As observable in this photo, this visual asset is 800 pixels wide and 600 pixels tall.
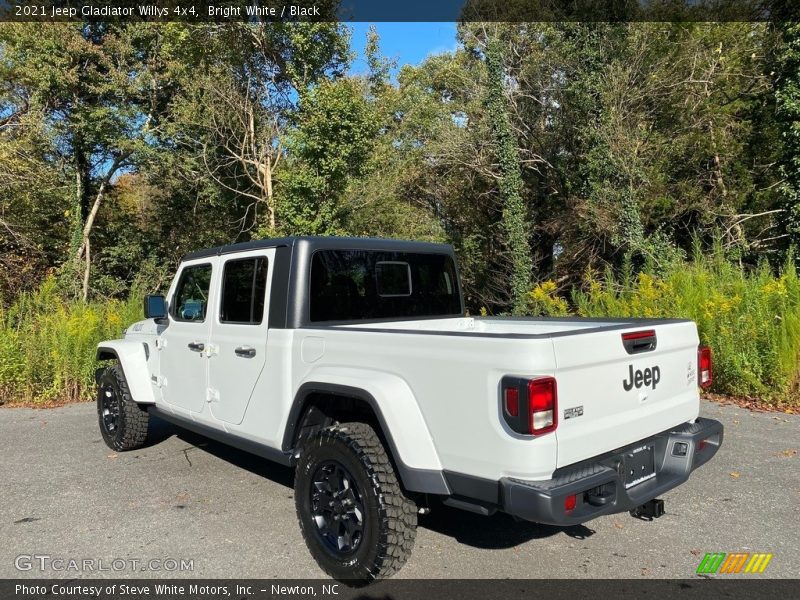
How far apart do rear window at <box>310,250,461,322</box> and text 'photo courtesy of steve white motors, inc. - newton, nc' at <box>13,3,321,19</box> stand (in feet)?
62.2

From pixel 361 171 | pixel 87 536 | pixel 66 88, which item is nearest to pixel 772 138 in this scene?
pixel 361 171

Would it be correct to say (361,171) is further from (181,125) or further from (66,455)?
(66,455)

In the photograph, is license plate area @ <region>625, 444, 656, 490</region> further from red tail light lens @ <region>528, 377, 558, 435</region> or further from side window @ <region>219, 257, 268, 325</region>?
side window @ <region>219, 257, 268, 325</region>

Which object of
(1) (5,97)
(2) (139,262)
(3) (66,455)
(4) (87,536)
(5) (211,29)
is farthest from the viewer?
(2) (139,262)

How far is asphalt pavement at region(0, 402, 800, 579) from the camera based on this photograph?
339 cm

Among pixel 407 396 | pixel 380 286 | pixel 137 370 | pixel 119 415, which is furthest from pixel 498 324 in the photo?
pixel 119 415

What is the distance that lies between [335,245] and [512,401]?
1942mm

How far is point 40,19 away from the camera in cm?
2011

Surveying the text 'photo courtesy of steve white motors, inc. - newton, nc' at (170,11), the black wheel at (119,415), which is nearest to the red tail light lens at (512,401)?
the black wheel at (119,415)

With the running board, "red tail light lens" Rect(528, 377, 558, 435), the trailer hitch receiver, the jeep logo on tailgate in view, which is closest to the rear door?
the running board

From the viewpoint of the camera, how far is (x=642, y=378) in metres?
3.19

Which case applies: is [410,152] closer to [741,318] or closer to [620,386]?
[741,318]

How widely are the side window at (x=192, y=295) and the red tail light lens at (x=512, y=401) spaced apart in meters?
2.86

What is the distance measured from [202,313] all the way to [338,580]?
240 centimetres
